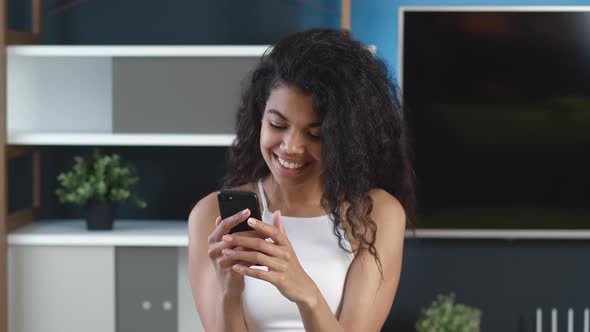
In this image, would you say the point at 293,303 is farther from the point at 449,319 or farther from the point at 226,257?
the point at 449,319

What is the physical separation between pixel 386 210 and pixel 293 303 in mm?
252

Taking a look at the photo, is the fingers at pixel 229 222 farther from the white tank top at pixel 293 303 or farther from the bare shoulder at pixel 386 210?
the bare shoulder at pixel 386 210

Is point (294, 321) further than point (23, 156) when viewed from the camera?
No

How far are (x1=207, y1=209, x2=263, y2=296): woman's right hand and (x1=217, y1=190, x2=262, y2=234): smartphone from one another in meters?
0.01

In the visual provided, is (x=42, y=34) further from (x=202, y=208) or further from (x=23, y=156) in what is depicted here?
(x=202, y=208)

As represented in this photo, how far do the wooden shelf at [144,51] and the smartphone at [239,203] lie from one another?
1.52 m

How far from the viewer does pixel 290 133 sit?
1516mm

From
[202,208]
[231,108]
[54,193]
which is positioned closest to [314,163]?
[202,208]

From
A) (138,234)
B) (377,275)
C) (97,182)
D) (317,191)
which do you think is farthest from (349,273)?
(97,182)

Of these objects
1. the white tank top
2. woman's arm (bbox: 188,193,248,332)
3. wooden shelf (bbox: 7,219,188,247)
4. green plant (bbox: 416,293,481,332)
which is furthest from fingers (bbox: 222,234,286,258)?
green plant (bbox: 416,293,481,332)

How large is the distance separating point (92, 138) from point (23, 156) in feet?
1.50

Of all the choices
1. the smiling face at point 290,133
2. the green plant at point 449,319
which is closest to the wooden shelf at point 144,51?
the green plant at point 449,319

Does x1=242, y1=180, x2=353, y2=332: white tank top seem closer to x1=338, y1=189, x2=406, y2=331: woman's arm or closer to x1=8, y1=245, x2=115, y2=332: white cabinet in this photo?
x1=338, y1=189, x2=406, y2=331: woman's arm

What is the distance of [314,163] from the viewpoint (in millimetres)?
1592
